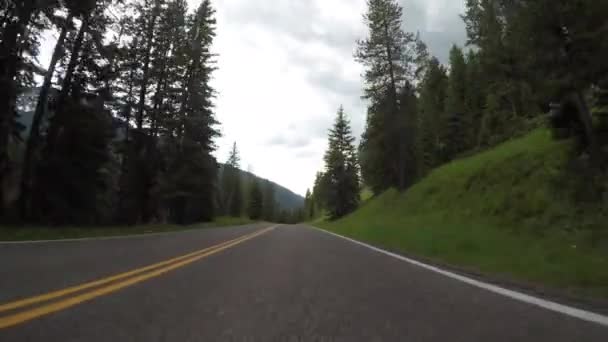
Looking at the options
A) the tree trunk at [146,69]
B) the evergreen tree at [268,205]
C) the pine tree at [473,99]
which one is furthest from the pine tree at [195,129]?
the evergreen tree at [268,205]

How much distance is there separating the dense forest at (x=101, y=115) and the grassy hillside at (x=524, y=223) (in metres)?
16.0

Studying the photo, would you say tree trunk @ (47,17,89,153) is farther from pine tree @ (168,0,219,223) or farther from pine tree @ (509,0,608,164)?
pine tree @ (509,0,608,164)

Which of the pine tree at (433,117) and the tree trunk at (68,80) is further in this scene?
the pine tree at (433,117)

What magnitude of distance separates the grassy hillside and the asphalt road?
241 cm

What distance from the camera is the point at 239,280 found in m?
5.03

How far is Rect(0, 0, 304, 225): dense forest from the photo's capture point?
1614cm

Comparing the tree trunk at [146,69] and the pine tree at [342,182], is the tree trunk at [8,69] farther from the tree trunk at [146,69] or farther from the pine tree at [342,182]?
the pine tree at [342,182]

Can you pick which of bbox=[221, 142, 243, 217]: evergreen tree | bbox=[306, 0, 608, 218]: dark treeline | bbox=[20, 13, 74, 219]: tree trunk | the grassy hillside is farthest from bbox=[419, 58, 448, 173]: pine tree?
bbox=[221, 142, 243, 217]: evergreen tree

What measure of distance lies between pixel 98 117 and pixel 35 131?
11.1 feet

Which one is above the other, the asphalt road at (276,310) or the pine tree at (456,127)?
the pine tree at (456,127)

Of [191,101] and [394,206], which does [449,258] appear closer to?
[394,206]

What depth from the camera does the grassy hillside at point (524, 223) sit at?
6.75 metres

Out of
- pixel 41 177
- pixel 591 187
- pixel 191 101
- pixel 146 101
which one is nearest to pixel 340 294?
pixel 591 187

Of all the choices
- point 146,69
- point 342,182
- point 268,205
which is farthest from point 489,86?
point 268,205
